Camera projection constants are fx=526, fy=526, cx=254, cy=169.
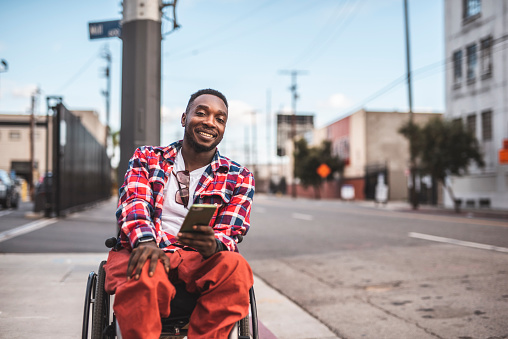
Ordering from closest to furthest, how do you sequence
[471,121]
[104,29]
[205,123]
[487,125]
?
1. [205,123]
2. [104,29]
3. [487,125]
4. [471,121]

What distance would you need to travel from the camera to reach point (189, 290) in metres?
2.62

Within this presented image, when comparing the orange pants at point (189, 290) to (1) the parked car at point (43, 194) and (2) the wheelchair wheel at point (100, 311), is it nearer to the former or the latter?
(2) the wheelchair wheel at point (100, 311)

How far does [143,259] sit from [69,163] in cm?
1346

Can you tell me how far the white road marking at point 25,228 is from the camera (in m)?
9.61

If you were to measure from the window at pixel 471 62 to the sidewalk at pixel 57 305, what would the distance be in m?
22.5

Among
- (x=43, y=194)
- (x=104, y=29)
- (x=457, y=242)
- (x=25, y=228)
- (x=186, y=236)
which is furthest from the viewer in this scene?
(x=43, y=194)

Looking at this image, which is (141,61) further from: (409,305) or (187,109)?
(409,305)

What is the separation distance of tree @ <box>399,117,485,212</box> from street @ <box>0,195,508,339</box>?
10.7 m

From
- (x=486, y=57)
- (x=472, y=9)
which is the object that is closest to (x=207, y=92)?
(x=486, y=57)

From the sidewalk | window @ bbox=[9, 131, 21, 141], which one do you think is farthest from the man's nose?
window @ bbox=[9, 131, 21, 141]

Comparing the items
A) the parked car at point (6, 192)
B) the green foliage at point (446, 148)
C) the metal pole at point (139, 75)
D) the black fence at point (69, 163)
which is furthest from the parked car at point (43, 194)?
the green foliage at point (446, 148)

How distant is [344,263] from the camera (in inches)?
317

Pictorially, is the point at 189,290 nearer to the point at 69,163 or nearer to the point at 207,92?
the point at 207,92

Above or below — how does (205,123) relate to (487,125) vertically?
below
